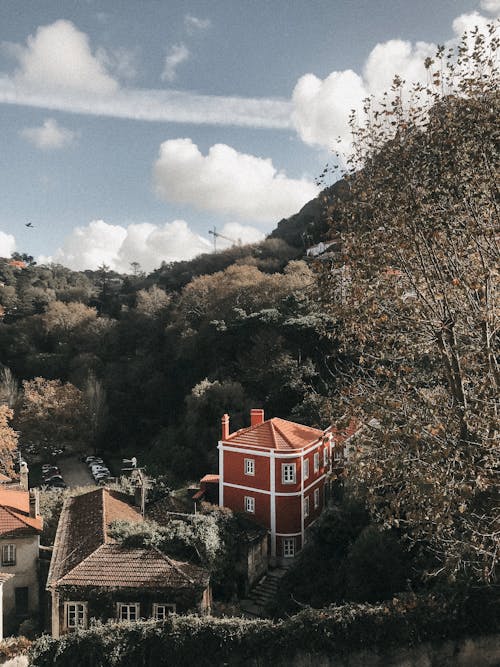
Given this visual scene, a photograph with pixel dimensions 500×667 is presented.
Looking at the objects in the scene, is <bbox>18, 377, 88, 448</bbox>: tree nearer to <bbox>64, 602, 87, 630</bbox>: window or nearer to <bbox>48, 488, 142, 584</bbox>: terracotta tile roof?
<bbox>48, 488, 142, 584</bbox>: terracotta tile roof

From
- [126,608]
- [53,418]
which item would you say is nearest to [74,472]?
[53,418]

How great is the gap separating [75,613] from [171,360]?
25.1m

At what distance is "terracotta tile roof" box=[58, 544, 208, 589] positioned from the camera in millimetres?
13688

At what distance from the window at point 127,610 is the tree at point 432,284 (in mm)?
8711

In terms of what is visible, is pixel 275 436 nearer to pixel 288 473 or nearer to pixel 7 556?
pixel 288 473

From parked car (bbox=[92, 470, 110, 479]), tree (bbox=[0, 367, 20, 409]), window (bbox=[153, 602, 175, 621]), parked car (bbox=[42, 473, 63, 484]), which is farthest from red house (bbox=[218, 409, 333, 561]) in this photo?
tree (bbox=[0, 367, 20, 409])

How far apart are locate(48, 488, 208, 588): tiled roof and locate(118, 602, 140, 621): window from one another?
48 cm

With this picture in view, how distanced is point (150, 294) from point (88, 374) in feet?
38.6

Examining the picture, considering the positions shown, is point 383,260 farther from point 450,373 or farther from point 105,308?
point 105,308

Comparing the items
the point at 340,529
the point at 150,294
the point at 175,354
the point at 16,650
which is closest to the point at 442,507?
the point at 340,529

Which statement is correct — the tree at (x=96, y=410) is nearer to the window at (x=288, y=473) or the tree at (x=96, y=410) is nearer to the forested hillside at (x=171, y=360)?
the forested hillside at (x=171, y=360)

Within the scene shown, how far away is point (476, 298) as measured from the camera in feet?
26.6

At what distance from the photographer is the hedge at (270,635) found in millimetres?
9469

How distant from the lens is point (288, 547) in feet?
64.2
